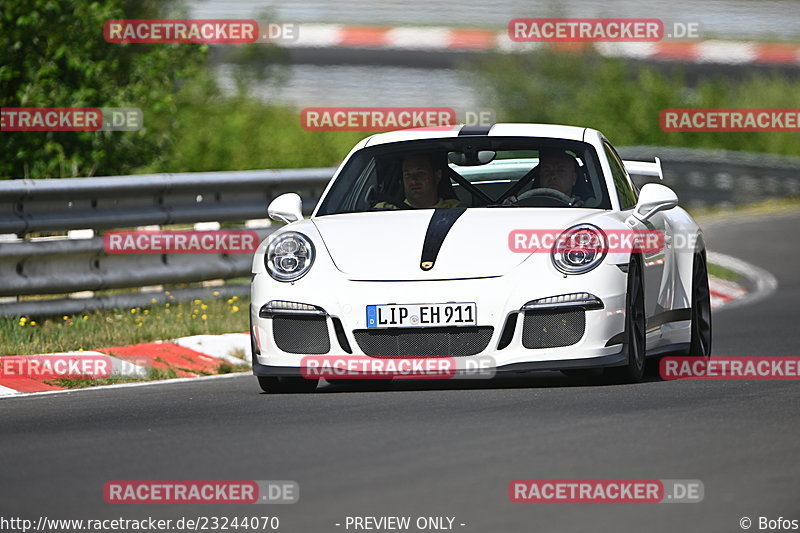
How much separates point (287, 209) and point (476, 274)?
1461mm

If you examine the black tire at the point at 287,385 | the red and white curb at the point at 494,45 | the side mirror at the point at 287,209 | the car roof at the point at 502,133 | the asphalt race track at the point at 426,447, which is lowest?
the asphalt race track at the point at 426,447

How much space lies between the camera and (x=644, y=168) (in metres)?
10.5

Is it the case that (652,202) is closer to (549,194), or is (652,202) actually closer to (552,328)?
(549,194)

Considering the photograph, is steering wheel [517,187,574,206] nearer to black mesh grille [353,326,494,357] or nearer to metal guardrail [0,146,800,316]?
black mesh grille [353,326,494,357]

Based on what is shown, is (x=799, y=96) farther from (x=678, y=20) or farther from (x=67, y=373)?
(x=67, y=373)

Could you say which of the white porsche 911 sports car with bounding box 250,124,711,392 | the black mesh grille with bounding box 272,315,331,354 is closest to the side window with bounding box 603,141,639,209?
the white porsche 911 sports car with bounding box 250,124,711,392

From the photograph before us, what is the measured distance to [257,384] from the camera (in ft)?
31.6

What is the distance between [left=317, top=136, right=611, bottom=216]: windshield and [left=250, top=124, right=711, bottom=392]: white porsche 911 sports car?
0.01m

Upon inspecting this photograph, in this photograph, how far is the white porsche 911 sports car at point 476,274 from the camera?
837 cm

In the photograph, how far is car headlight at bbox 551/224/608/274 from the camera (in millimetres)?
8469

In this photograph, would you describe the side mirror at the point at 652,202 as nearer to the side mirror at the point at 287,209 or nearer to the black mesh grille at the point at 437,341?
the black mesh grille at the point at 437,341

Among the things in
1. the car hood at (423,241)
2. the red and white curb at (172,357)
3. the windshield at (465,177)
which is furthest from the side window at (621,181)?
the red and white curb at (172,357)

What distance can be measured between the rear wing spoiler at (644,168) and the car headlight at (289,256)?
8.00ft

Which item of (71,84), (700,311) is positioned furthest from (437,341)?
(71,84)
